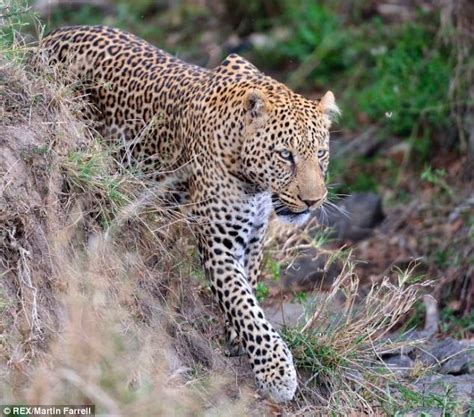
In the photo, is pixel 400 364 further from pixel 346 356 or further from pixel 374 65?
pixel 374 65

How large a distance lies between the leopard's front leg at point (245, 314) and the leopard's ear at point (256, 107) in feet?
2.42

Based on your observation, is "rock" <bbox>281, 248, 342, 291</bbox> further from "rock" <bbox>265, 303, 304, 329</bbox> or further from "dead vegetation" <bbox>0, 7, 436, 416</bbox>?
"dead vegetation" <bbox>0, 7, 436, 416</bbox>

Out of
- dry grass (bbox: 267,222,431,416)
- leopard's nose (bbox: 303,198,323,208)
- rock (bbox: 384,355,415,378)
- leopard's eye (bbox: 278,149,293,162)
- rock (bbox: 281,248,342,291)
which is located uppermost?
leopard's eye (bbox: 278,149,293,162)

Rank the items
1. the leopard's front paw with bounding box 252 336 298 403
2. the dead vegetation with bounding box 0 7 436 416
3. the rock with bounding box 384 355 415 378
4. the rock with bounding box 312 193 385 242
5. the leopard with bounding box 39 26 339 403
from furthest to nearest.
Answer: the rock with bounding box 312 193 385 242 < the rock with bounding box 384 355 415 378 < the leopard with bounding box 39 26 339 403 < the leopard's front paw with bounding box 252 336 298 403 < the dead vegetation with bounding box 0 7 436 416

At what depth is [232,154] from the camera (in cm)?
902

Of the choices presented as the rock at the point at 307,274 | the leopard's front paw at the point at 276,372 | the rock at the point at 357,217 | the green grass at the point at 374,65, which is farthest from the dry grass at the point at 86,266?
the green grass at the point at 374,65

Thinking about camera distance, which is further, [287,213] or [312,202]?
[287,213]

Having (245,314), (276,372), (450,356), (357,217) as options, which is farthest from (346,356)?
(357,217)

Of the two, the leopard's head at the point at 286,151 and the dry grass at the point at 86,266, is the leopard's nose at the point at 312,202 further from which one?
the dry grass at the point at 86,266

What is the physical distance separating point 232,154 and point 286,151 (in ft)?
1.43

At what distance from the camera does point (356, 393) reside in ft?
29.3

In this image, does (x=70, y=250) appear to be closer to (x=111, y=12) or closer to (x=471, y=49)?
(x=471, y=49)

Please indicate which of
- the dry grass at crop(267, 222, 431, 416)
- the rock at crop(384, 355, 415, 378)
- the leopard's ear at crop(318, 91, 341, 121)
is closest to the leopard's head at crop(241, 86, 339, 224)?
the leopard's ear at crop(318, 91, 341, 121)

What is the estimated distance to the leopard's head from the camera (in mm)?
8703
